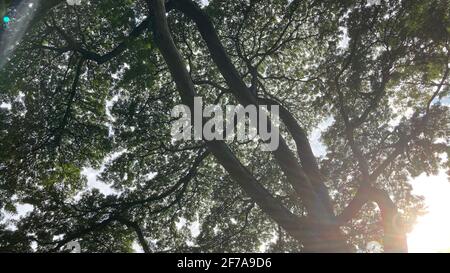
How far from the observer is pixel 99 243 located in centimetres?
1144

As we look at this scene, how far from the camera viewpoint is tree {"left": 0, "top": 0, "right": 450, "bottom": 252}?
10219 millimetres

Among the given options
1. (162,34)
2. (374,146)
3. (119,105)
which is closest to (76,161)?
(119,105)

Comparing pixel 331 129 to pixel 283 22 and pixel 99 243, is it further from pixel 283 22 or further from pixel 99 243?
pixel 99 243

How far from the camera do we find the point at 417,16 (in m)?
10.4

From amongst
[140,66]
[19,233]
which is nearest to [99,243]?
[19,233]

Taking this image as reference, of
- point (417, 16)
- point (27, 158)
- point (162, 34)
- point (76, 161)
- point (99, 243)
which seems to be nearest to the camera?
point (162, 34)

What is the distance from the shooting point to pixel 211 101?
15094 millimetres

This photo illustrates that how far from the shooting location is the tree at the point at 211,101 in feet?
33.5

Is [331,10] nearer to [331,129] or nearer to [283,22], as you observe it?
[283,22]
